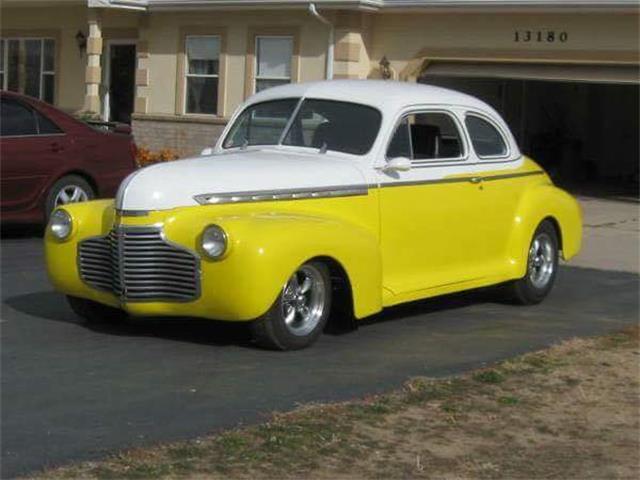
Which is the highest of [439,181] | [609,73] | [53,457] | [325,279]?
[609,73]

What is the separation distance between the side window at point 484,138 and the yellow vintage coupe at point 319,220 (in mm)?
14

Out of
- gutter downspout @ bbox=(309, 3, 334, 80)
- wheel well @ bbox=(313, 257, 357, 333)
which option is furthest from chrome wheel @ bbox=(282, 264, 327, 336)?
gutter downspout @ bbox=(309, 3, 334, 80)

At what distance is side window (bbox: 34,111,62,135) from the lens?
13.1 meters

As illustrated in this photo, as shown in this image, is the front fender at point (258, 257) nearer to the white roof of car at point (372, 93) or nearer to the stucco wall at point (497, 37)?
the white roof of car at point (372, 93)

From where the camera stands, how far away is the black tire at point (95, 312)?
28.6ft

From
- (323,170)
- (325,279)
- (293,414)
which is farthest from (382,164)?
(293,414)

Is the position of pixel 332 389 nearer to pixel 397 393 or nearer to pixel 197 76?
pixel 397 393

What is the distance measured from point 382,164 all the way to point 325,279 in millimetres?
1127

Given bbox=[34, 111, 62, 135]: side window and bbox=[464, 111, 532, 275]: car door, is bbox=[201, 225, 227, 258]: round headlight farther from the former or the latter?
bbox=[34, 111, 62, 135]: side window

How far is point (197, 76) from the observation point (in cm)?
2322

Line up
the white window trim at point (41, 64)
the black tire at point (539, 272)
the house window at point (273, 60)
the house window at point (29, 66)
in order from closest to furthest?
the black tire at point (539, 272) < the house window at point (273, 60) < the white window trim at point (41, 64) < the house window at point (29, 66)

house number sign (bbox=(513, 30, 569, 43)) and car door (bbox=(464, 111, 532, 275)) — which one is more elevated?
house number sign (bbox=(513, 30, 569, 43))

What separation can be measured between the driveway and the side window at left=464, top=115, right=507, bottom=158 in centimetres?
126

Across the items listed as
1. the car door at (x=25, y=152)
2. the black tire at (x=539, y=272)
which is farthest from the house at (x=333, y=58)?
the black tire at (x=539, y=272)
